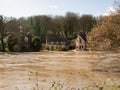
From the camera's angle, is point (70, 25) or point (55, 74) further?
point (70, 25)

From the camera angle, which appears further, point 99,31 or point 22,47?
point 22,47

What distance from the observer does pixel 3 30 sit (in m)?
63.3

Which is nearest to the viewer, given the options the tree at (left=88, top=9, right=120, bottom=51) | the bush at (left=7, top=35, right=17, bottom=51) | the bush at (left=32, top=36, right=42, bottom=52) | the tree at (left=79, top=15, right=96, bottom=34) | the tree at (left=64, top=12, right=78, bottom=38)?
the tree at (left=88, top=9, right=120, bottom=51)

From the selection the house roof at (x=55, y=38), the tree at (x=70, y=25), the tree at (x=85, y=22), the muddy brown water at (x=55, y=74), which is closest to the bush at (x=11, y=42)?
the house roof at (x=55, y=38)

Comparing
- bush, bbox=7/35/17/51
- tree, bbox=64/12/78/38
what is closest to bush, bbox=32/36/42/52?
bush, bbox=7/35/17/51

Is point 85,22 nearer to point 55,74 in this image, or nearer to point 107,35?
point 107,35

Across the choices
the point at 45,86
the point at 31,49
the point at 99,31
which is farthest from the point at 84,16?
the point at 45,86

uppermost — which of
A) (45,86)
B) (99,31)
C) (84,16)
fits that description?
(84,16)

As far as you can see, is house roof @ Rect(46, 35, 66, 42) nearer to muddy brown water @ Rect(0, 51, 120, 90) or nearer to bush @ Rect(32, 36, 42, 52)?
bush @ Rect(32, 36, 42, 52)

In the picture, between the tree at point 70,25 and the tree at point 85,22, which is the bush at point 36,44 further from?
the tree at point 70,25

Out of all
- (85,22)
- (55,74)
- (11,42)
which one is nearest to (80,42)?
(85,22)

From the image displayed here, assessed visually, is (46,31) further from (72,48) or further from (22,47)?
(22,47)

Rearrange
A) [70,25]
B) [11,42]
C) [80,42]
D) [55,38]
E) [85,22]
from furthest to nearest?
[55,38] < [70,25] < [85,22] < [80,42] < [11,42]

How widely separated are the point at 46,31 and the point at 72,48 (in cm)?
1342
